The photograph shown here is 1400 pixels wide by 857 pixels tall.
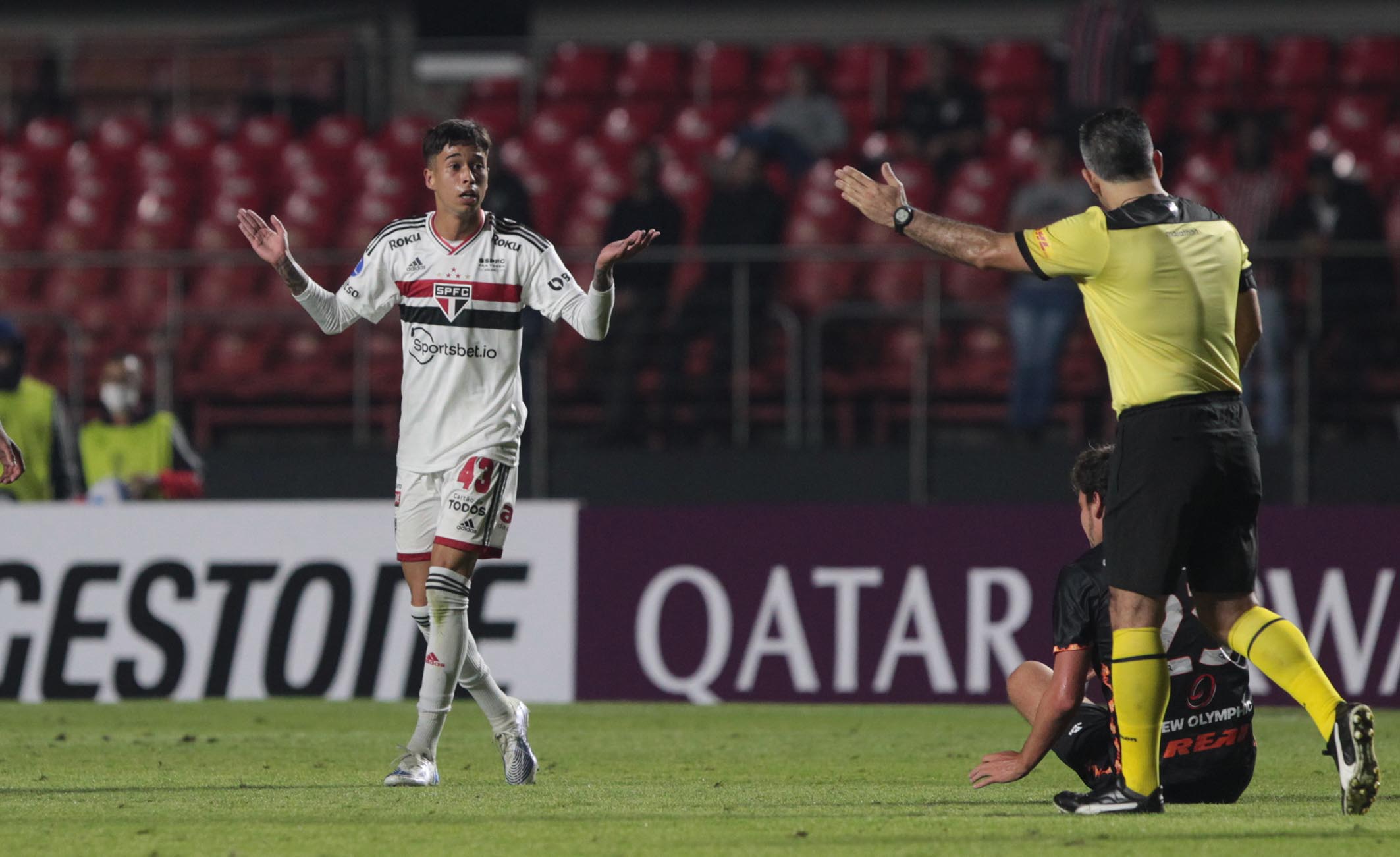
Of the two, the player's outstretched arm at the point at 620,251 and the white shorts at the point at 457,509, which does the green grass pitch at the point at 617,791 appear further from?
the player's outstretched arm at the point at 620,251

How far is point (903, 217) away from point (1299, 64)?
1234cm

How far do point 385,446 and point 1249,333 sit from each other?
8619mm

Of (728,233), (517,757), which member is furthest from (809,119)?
(517,757)

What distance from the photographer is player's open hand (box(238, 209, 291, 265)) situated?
7.21 meters

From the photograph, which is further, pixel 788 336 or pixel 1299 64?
pixel 1299 64

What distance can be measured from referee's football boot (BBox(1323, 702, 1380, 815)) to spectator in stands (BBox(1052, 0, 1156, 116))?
29.3 feet

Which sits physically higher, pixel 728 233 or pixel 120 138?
pixel 120 138

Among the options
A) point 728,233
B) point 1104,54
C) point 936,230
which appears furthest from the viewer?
point 1104,54

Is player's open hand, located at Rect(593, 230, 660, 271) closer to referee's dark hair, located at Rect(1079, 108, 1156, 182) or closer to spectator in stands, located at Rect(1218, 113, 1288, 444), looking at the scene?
referee's dark hair, located at Rect(1079, 108, 1156, 182)

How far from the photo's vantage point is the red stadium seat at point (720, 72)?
59.2ft

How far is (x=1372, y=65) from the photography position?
17172mm

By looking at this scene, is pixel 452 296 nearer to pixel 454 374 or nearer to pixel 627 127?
pixel 454 374

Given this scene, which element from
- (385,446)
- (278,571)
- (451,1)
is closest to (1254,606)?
(278,571)

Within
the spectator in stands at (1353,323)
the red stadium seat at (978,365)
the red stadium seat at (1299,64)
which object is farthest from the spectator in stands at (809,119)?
the spectator in stands at (1353,323)
